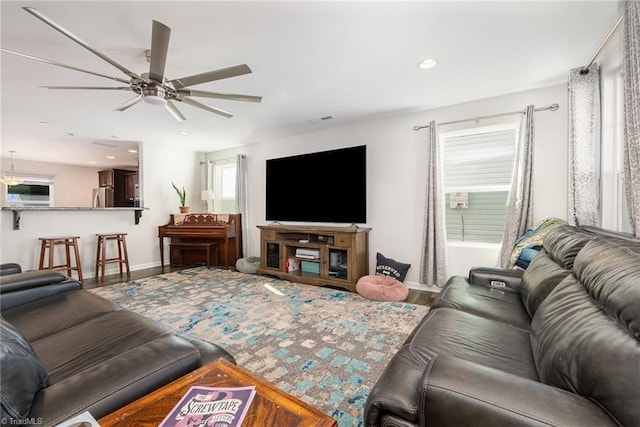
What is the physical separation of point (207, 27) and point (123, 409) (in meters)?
2.12

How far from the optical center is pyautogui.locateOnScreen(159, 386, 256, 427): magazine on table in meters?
0.69

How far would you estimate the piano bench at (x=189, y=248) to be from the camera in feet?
15.7

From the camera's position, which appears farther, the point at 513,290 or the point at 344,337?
the point at 344,337

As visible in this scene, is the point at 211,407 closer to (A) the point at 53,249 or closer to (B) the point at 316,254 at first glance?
(B) the point at 316,254

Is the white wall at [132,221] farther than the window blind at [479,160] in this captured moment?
Yes

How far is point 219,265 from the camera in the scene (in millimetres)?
4988

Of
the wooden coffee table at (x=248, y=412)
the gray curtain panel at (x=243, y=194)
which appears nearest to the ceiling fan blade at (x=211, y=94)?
the wooden coffee table at (x=248, y=412)

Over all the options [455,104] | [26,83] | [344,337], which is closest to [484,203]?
[455,104]

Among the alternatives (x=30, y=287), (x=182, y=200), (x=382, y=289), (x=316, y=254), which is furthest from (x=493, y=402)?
(x=182, y=200)

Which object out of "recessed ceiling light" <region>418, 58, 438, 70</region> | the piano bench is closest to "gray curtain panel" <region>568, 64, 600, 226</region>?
"recessed ceiling light" <region>418, 58, 438, 70</region>

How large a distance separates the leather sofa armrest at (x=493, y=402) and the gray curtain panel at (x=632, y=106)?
1520 millimetres

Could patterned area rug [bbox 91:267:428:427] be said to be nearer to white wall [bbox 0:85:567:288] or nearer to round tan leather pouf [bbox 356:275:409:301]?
round tan leather pouf [bbox 356:275:409:301]

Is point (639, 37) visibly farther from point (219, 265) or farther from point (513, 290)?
point (219, 265)

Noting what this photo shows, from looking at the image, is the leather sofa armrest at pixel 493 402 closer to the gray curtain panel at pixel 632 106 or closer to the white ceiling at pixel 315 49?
the gray curtain panel at pixel 632 106
